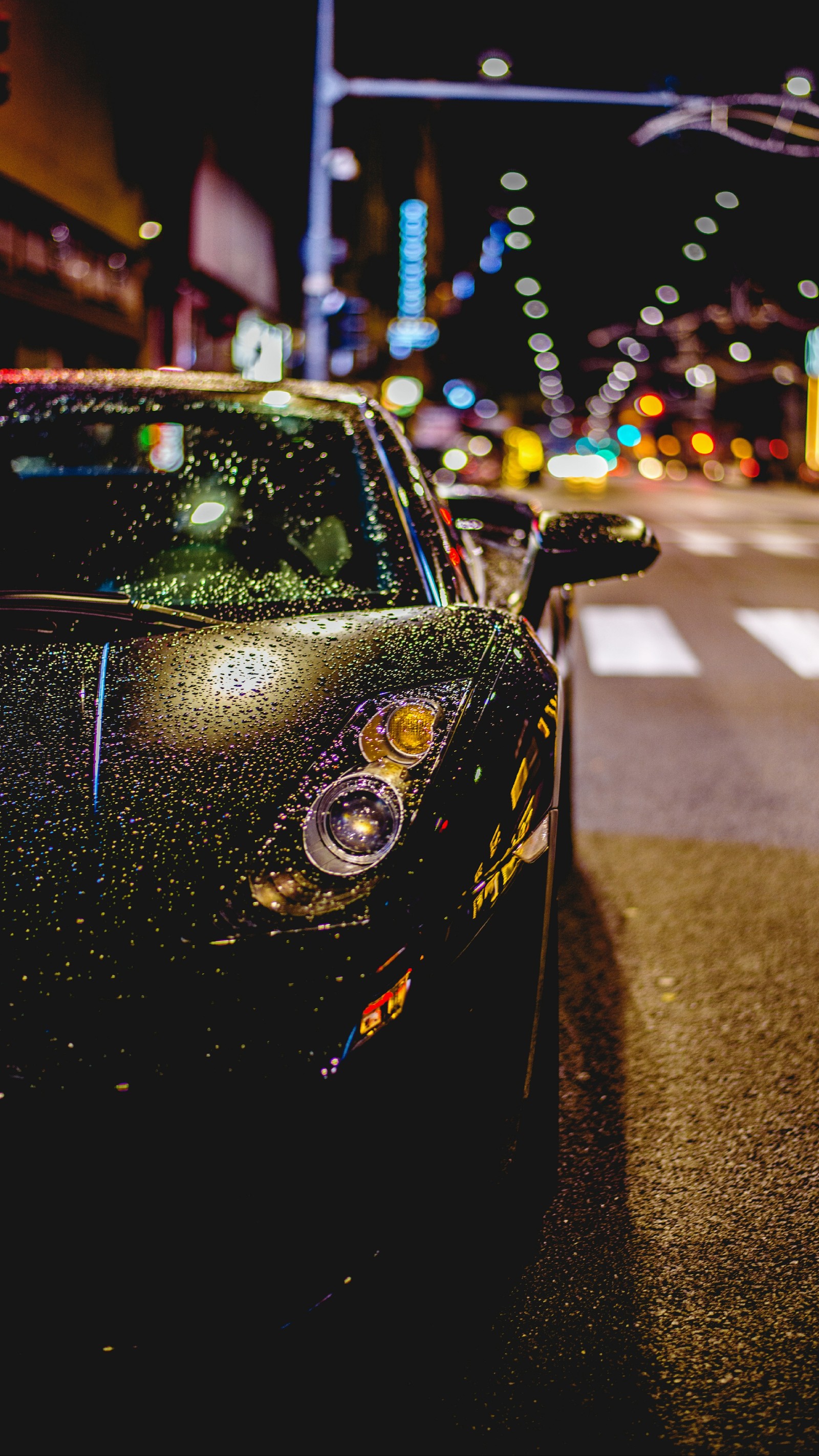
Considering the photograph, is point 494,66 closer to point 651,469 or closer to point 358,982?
point 358,982

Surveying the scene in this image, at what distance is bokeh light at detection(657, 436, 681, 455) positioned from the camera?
99.0m

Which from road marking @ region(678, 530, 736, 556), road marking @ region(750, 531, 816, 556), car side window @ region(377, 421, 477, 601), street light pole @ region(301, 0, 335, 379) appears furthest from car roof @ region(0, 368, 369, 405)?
road marking @ region(750, 531, 816, 556)

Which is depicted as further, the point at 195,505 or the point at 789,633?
the point at 789,633

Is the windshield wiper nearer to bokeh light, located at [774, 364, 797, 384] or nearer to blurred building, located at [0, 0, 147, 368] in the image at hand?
blurred building, located at [0, 0, 147, 368]

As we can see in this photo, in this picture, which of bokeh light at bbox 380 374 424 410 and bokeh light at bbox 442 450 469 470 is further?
bokeh light at bbox 380 374 424 410

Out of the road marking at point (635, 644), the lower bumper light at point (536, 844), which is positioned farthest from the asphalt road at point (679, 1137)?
the road marking at point (635, 644)

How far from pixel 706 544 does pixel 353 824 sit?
20.7m

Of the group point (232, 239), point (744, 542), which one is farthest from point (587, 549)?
point (232, 239)

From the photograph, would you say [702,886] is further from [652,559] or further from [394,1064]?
[394,1064]

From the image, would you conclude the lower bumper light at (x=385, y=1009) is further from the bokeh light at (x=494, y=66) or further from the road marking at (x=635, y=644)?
the bokeh light at (x=494, y=66)

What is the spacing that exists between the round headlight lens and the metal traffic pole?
1443cm

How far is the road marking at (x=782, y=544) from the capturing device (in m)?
19.4

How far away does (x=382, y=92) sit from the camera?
16047mm

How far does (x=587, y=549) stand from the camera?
9.50ft
